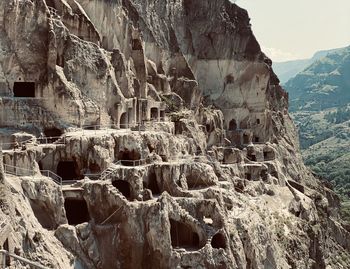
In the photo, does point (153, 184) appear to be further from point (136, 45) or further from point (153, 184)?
point (136, 45)

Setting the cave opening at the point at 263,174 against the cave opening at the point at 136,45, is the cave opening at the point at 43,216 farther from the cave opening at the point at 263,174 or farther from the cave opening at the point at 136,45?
the cave opening at the point at 263,174

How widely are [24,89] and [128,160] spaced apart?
435 inches

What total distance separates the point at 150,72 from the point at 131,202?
29.2 metres

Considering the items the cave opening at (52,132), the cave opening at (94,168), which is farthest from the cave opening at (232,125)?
the cave opening at (94,168)

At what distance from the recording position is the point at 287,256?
167 ft

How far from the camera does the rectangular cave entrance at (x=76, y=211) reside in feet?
123

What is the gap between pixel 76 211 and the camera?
38500mm

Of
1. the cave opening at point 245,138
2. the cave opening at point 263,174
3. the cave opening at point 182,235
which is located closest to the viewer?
the cave opening at point 182,235

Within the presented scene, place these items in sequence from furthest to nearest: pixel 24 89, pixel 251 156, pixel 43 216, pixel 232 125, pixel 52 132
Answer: pixel 232 125, pixel 251 156, pixel 24 89, pixel 52 132, pixel 43 216

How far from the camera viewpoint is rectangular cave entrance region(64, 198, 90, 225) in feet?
123

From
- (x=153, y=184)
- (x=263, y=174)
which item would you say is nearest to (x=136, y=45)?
(x=263, y=174)

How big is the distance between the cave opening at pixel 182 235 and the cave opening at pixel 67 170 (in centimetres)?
834

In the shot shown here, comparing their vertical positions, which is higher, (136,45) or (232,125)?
(136,45)

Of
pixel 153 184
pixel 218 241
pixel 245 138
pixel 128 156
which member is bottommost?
pixel 218 241
